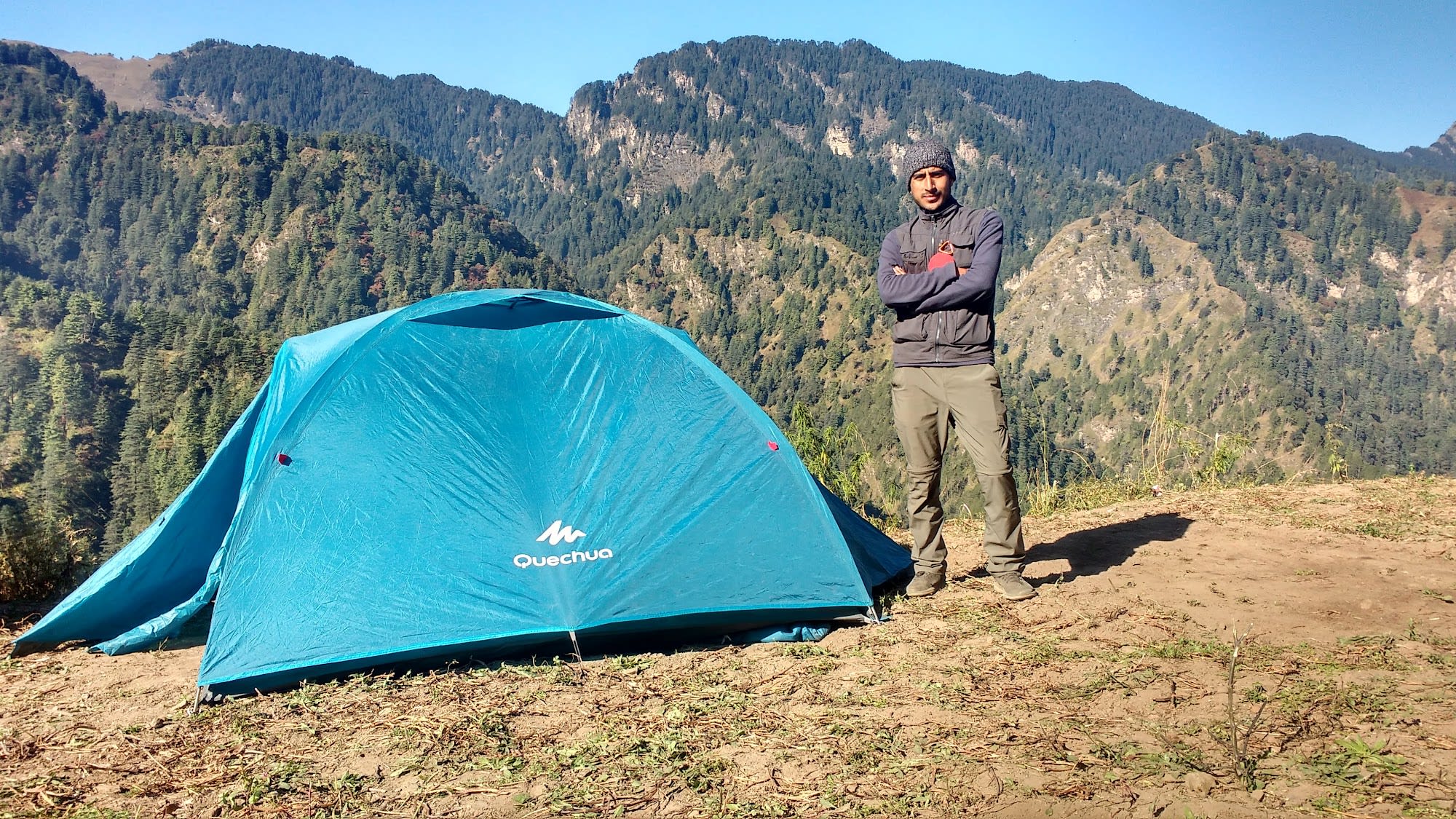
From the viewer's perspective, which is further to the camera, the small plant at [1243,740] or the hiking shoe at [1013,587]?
the hiking shoe at [1013,587]

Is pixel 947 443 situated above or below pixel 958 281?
below

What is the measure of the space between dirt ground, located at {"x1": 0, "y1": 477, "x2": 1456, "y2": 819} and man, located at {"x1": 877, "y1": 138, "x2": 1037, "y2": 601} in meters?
0.38

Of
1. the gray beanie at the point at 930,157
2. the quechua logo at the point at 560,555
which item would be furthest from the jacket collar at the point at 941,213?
the quechua logo at the point at 560,555

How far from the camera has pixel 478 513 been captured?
514cm

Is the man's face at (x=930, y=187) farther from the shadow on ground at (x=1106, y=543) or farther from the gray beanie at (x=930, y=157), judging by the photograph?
the shadow on ground at (x=1106, y=543)

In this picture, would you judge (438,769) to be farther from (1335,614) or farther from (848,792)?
(1335,614)

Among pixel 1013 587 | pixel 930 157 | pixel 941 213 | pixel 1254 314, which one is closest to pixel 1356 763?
pixel 1013 587

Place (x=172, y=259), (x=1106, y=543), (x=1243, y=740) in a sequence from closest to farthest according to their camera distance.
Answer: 1. (x=1243, y=740)
2. (x=1106, y=543)
3. (x=172, y=259)

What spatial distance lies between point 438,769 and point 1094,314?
595 feet

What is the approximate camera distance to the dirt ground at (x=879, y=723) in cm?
321

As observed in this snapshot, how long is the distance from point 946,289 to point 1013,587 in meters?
1.89

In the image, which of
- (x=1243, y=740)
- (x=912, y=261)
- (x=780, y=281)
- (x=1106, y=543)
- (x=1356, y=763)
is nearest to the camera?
(x=1356, y=763)

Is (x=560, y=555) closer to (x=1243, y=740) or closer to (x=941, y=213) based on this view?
(x=941, y=213)

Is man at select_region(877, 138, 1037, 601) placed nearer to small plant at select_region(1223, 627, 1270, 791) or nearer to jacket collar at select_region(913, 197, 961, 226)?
jacket collar at select_region(913, 197, 961, 226)
